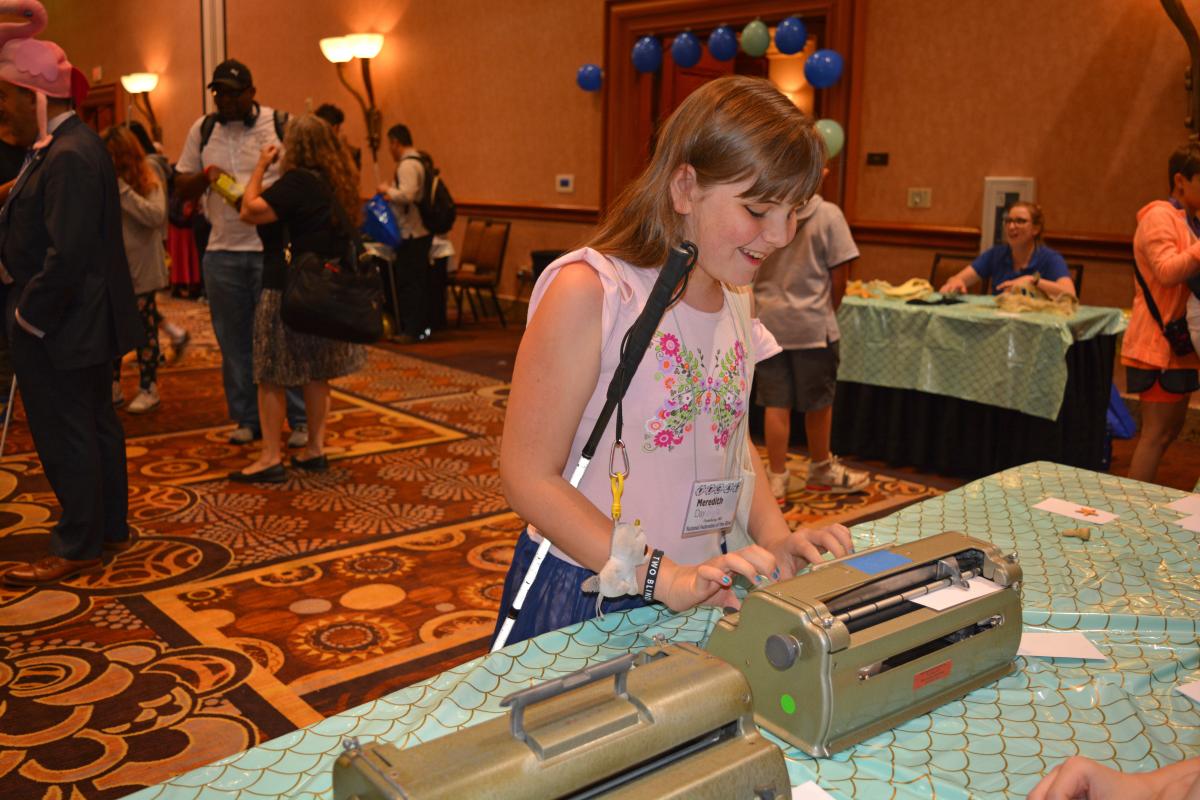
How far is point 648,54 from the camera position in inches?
311

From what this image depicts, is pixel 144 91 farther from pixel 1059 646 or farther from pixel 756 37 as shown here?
pixel 1059 646

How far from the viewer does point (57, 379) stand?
3146 millimetres

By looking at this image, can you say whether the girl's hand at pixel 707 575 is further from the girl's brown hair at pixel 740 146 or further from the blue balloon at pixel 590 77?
the blue balloon at pixel 590 77

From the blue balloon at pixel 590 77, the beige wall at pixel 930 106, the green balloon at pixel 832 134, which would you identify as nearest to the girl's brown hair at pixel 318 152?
the green balloon at pixel 832 134

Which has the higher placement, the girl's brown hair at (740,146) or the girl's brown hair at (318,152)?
the girl's brown hair at (318,152)

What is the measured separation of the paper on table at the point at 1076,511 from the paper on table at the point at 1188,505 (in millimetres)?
141

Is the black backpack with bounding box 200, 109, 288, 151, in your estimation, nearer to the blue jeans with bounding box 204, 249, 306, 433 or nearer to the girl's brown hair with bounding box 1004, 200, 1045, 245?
the blue jeans with bounding box 204, 249, 306, 433

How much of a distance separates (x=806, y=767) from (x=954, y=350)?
406 cm

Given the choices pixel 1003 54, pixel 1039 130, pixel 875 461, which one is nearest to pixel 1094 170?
pixel 1039 130

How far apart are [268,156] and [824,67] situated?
373 cm

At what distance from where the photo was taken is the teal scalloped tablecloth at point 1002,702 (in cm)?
103

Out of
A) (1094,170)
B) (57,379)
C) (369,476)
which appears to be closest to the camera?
(57,379)

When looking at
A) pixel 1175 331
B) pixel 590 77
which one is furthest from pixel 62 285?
pixel 590 77

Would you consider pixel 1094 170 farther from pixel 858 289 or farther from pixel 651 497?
pixel 651 497
